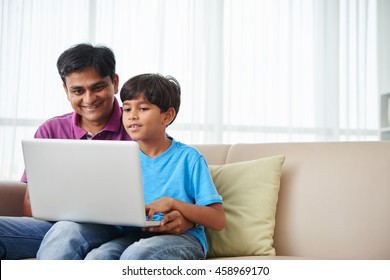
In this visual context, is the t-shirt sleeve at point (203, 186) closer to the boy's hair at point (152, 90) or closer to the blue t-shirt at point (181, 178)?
the blue t-shirt at point (181, 178)

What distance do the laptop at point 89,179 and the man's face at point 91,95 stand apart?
48 cm

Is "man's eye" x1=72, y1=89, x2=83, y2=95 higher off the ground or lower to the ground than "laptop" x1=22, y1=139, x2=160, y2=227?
higher

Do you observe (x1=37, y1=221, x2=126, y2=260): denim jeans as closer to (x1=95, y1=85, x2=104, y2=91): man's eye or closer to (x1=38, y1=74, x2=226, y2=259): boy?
(x1=38, y1=74, x2=226, y2=259): boy

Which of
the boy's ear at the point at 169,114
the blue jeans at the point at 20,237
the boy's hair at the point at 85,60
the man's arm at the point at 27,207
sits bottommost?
the blue jeans at the point at 20,237

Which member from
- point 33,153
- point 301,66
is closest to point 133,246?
point 33,153

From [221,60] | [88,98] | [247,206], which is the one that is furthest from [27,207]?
[221,60]

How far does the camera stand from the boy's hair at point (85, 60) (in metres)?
1.85

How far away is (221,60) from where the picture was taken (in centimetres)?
408

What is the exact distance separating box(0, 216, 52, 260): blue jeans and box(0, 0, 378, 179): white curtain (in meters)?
2.30

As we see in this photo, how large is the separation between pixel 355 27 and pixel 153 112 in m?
3.13

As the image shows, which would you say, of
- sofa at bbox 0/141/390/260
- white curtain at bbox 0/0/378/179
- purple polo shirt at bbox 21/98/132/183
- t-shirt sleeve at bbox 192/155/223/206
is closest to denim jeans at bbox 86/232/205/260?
t-shirt sleeve at bbox 192/155/223/206

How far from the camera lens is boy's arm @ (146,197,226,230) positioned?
4.77 ft

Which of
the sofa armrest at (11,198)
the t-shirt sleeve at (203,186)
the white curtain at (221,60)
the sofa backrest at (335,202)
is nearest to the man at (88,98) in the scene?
the sofa armrest at (11,198)
